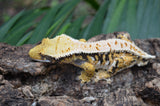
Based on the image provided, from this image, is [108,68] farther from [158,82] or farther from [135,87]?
[158,82]

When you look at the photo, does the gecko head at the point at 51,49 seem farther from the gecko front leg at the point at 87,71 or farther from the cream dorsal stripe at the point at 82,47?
the gecko front leg at the point at 87,71

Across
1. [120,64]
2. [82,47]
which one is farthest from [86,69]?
[120,64]

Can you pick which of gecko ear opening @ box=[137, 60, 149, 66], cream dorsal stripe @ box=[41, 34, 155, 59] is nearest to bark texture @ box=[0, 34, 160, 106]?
gecko ear opening @ box=[137, 60, 149, 66]

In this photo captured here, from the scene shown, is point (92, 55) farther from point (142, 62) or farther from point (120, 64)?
point (142, 62)

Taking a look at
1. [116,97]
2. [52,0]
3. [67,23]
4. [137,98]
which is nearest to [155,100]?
[137,98]

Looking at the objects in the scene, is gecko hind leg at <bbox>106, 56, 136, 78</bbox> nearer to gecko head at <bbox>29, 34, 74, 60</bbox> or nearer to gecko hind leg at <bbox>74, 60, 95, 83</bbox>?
gecko hind leg at <bbox>74, 60, 95, 83</bbox>

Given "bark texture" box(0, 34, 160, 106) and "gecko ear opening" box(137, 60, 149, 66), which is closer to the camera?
"bark texture" box(0, 34, 160, 106)

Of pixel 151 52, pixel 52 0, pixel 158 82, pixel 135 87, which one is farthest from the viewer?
pixel 52 0
